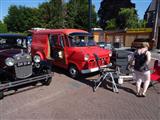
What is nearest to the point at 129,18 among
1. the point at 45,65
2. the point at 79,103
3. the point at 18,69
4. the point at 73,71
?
the point at 73,71

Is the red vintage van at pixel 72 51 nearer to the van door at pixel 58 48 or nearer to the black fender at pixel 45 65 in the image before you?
the van door at pixel 58 48

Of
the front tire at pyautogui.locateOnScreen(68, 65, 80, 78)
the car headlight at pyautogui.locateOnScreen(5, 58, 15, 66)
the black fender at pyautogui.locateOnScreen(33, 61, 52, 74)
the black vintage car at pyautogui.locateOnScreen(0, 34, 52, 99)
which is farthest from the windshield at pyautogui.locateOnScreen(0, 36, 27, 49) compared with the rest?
the front tire at pyautogui.locateOnScreen(68, 65, 80, 78)

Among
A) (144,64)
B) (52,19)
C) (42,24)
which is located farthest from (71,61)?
(42,24)

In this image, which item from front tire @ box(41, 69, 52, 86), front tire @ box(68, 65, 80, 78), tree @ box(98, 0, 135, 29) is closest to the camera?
front tire @ box(41, 69, 52, 86)

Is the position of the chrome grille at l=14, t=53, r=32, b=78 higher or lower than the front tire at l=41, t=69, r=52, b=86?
higher

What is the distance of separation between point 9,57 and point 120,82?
408cm

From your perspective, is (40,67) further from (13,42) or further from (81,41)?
(81,41)

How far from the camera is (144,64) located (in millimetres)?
5652

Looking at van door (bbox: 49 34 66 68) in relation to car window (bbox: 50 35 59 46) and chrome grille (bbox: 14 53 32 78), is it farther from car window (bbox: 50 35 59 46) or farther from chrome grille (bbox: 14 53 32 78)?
chrome grille (bbox: 14 53 32 78)

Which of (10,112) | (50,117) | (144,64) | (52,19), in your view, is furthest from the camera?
(52,19)

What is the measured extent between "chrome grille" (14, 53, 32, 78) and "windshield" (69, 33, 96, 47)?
2.39 meters

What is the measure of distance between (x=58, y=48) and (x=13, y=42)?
2.04 metres

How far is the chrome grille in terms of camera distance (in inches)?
246

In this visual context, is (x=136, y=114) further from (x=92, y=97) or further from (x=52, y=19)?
(x=52, y=19)
